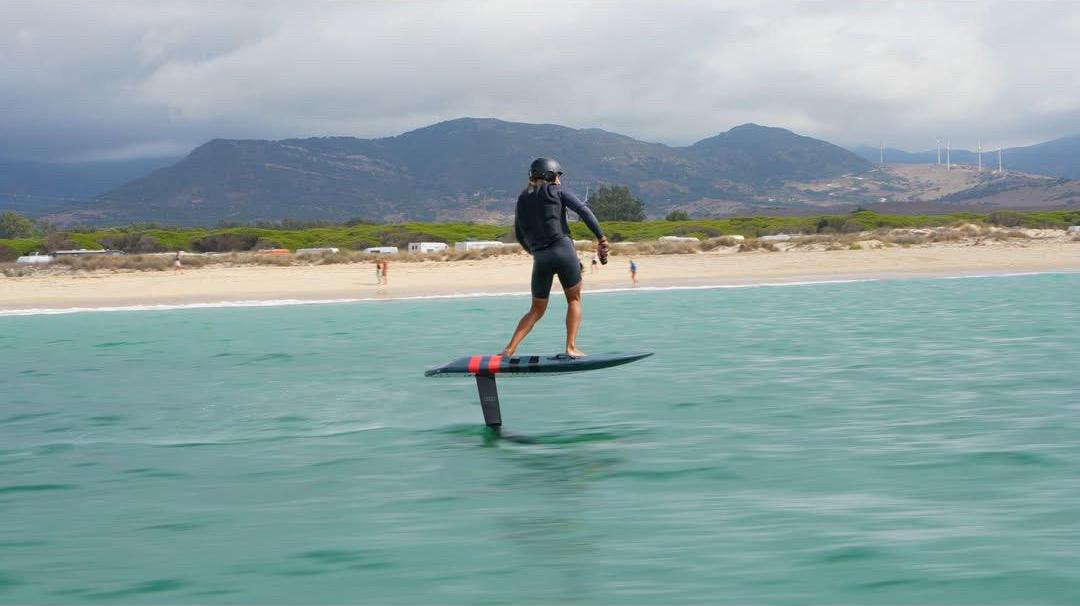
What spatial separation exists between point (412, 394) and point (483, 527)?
7.30 metres

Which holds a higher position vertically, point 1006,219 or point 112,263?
point 1006,219

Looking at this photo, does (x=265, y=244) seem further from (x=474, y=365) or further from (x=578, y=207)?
(x=578, y=207)

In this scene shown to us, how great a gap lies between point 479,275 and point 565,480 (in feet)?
136

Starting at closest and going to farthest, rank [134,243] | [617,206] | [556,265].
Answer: [556,265], [134,243], [617,206]

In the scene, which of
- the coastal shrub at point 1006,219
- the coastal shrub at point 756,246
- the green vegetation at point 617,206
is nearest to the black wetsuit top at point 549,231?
the coastal shrub at point 756,246

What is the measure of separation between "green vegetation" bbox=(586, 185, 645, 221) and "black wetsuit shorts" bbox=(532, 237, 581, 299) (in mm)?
124750

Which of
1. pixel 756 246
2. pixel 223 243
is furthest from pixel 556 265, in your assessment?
pixel 223 243

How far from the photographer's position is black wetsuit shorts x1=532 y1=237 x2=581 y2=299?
11492mm

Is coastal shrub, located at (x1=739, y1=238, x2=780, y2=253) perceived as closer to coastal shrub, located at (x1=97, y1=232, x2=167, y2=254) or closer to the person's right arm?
coastal shrub, located at (x1=97, y1=232, x2=167, y2=254)

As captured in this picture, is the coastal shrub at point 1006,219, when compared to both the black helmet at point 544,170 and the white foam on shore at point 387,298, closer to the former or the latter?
the white foam on shore at point 387,298

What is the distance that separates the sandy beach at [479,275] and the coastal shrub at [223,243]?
23.1 m

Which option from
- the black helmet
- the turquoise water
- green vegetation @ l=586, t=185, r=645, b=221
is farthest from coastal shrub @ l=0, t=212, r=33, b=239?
the black helmet

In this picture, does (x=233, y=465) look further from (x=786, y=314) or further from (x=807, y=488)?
(x=786, y=314)

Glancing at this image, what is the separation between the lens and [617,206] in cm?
13962
